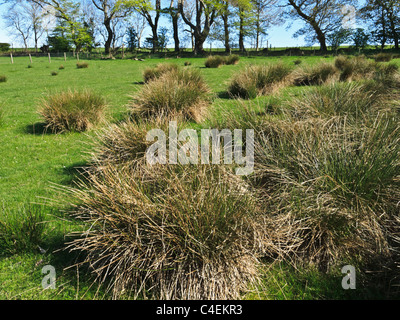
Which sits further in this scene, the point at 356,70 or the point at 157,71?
the point at 157,71

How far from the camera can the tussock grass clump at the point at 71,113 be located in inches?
298

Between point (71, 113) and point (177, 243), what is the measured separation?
6.09 m

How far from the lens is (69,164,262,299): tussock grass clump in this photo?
2.68 m

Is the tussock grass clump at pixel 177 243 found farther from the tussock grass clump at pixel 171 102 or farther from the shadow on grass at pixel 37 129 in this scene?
the shadow on grass at pixel 37 129

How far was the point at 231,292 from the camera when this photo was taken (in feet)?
8.84

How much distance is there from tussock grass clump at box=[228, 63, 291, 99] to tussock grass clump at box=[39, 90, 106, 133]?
439 cm

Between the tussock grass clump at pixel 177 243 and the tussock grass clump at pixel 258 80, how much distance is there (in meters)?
7.14

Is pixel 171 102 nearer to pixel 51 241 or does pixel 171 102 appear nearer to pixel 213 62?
pixel 51 241

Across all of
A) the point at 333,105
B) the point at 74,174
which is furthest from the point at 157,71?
the point at 74,174

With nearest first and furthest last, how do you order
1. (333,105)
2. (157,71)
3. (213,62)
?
(333,105) < (157,71) < (213,62)

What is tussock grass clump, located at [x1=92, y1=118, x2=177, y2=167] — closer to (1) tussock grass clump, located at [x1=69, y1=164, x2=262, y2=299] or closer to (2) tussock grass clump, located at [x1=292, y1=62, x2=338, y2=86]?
(1) tussock grass clump, located at [x1=69, y1=164, x2=262, y2=299]

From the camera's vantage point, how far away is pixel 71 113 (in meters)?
7.58

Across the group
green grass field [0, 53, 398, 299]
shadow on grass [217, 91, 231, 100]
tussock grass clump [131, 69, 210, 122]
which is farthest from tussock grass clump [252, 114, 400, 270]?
shadow on grass [217, 91, 231, 100]
